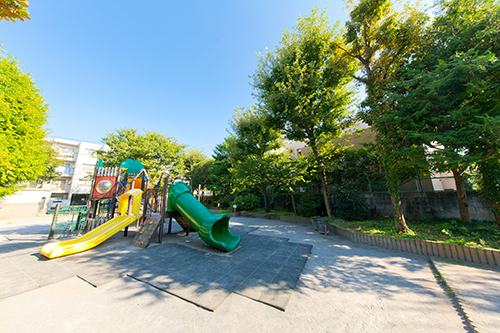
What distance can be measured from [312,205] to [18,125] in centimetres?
1755

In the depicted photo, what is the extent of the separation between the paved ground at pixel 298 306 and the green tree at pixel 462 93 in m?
3.38

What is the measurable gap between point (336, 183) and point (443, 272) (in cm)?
780

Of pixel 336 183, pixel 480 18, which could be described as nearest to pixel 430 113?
pixel 480 18

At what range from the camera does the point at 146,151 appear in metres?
18.0

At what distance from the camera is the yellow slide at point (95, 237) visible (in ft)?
14.9

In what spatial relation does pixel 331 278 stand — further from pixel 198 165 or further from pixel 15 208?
pixel 15 208

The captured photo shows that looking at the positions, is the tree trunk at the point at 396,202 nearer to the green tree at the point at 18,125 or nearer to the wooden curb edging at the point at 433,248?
the wooden curb edging at the point at 433,248

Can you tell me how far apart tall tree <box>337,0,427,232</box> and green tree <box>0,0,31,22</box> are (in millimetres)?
9172

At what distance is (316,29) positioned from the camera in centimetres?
948

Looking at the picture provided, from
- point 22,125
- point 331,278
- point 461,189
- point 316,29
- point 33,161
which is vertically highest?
point 316,29

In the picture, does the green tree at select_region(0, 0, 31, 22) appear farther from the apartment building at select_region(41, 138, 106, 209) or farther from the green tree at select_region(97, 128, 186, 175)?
the apartment building at select_region(41, 138, 106, 209)

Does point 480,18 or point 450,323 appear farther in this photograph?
point 480,18

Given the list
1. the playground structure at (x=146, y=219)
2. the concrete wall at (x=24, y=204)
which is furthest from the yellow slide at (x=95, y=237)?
the concrete wall at (x=24, y=204)

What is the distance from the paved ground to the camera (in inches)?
90.0
